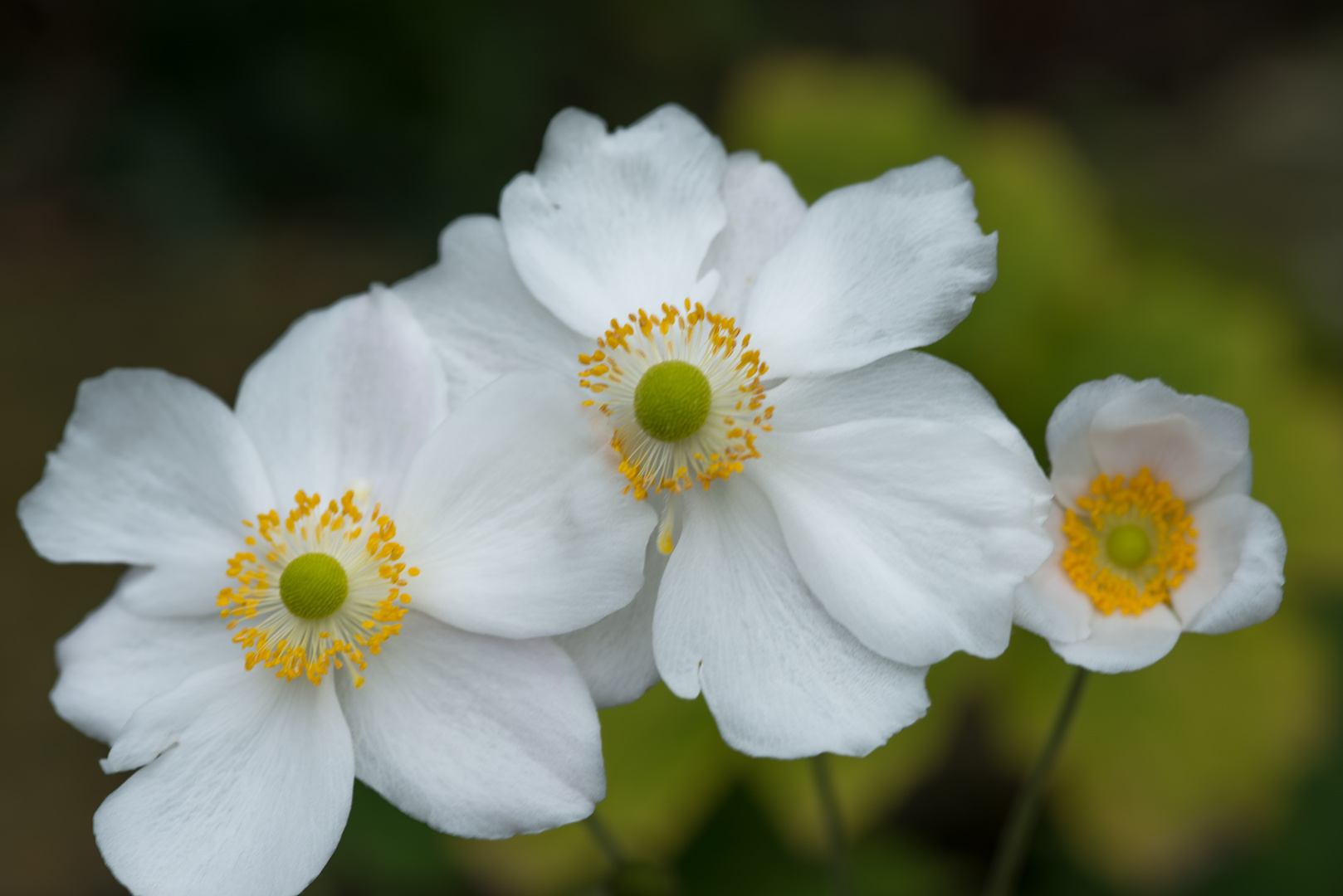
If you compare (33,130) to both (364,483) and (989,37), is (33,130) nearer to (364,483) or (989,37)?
(364,483)

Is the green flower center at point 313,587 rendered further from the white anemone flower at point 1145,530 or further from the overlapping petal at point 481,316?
the white anemone flower at point 1145,530

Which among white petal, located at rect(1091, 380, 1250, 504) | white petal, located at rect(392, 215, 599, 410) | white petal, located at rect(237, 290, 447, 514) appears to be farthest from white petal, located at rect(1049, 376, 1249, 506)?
white petal, located at rect(237, 290, 447, 514)

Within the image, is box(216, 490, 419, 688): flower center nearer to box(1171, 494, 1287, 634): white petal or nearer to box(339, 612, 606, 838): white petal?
box(339, 612, 606, 838): white petal

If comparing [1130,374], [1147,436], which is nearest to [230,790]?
[1147,436]

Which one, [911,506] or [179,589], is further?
[179,589]

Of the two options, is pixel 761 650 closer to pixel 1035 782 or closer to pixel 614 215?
pixel 1035 782

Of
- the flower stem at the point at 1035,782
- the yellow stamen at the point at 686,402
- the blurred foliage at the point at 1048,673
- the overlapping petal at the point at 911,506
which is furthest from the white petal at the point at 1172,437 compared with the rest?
the blurred foliage at the point at 1048,673
